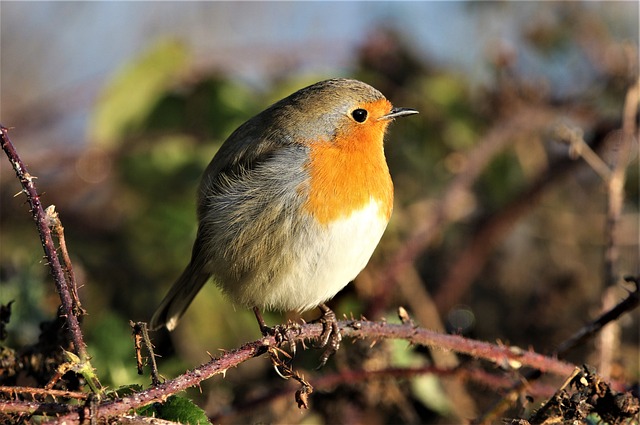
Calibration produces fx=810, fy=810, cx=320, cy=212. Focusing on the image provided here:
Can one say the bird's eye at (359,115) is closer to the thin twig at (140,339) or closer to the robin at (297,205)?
the robin at (297,205)

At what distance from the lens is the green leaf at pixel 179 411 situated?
1.66m

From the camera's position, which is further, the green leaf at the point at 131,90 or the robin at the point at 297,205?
the green leaf at the point at 131,90

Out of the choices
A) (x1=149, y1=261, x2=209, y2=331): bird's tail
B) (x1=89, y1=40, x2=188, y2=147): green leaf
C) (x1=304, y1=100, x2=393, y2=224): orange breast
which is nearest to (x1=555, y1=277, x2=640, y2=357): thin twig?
(x1=304, y1=100, x2=393, y2=224): orange breast

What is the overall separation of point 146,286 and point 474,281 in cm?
163

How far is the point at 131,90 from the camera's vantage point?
407 cm

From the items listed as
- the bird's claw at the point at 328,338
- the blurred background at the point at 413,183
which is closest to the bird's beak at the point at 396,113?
the blurred background at the point at 413,183

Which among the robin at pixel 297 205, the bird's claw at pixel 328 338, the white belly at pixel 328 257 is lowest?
the bird's claw at pixel 328 338

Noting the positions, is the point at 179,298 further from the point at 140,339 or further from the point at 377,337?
the point at 140,339

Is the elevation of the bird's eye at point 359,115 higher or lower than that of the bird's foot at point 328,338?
higher

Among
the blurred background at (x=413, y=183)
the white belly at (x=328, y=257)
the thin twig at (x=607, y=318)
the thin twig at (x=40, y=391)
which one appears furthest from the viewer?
the blurred background at (x=413, y=183)

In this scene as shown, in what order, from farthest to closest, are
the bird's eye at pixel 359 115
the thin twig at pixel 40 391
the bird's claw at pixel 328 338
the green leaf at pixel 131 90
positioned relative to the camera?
the green leaf at pixel 131 90 < the bird's eye at pixel 359 115 < the bird's claw at pixel 328 338 < the thin twig at pixel 40 391

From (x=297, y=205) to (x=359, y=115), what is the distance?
499 millimetres

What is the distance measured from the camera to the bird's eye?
288cm

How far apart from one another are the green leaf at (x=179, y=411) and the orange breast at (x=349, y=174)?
0.99 metres
